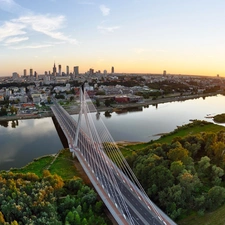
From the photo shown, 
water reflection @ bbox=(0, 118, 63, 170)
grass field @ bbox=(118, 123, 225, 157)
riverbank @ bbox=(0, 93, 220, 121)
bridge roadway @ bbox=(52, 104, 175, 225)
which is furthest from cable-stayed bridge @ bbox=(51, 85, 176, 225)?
riverbank @ bbox=(0, 93, 220, 121)

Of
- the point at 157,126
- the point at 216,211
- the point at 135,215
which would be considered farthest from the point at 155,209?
the point at 157,126

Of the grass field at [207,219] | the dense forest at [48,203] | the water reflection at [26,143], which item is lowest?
the water reflection at [26,143]

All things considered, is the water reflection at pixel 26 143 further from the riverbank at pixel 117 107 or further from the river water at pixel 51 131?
the riverbank at pixel 117 107

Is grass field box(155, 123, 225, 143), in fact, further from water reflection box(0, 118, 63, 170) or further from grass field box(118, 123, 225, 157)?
water reflection box(0, 118, 63, 170)

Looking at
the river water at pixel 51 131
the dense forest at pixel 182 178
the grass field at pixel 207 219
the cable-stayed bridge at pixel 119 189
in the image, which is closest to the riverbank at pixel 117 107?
the river water at pixel 51 131

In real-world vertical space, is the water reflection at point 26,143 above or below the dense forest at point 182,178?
below

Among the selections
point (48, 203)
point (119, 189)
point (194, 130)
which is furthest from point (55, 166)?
point (194, 130)

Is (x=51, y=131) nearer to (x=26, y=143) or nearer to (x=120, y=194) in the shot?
(x=26, y=143)
